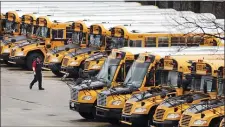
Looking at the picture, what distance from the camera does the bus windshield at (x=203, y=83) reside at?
22.1 metres

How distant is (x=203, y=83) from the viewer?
22.5m

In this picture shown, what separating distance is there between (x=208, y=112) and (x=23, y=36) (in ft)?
73.4

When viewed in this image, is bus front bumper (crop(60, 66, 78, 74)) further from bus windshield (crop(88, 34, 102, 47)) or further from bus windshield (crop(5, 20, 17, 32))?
bus windshield (crop(5, 20, 17, 32))

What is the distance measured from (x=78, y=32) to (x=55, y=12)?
23.7 ft

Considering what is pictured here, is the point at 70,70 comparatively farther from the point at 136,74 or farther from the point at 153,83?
the point at 153,83

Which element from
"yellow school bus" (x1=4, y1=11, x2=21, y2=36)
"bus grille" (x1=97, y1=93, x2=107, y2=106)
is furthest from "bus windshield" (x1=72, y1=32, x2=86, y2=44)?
"bus grille" (x1=97, y1=93, x2=107, y2=106)

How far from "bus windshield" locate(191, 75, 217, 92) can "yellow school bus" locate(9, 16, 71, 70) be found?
17.1 meters

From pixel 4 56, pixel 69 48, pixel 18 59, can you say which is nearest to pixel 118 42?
pixel 69 48

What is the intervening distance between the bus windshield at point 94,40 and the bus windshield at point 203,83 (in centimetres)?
1346

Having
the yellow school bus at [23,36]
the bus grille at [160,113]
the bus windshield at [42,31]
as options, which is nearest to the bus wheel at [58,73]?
the bus windshield at [42,31]

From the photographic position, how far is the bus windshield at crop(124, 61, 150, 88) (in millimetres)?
24703

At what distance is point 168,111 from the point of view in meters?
21.9

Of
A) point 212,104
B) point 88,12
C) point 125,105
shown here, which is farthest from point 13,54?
point 212,104

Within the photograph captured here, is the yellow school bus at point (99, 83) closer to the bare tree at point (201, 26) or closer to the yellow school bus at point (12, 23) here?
the bare tree at point (201, 26)
